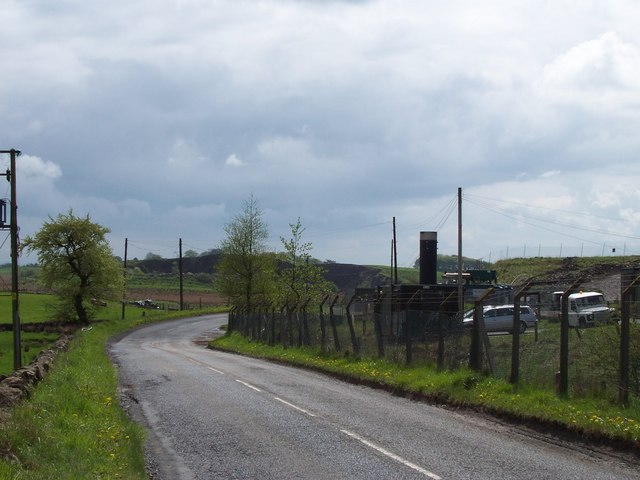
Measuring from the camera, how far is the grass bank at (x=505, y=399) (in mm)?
11328

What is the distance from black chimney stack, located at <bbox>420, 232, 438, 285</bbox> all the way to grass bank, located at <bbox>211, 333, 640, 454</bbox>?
2073cm

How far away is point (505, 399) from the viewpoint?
14383 millimetres

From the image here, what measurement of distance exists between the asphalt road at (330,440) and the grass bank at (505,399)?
436mm

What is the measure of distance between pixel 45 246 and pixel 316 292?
28.2m

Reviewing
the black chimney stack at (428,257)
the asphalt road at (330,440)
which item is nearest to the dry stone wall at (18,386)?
the asphalt road at (330,440)

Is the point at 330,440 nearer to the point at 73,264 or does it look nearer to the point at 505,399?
the point at 505,399

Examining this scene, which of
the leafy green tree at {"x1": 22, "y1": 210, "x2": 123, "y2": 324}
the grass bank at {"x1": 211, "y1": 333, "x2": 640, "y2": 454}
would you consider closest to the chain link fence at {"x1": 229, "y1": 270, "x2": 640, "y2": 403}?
the grass bank at {"x1": 211, "y1": 333, "x2": 640, "y2": 454}

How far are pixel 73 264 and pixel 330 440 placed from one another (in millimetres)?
62566

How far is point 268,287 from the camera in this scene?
61969 mm

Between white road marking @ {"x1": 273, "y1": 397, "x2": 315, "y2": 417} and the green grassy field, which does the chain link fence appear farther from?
the green grassy field

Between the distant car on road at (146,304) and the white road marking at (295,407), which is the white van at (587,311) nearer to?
the white road marking at (295,407)

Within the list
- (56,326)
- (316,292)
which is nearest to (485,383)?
(316,292)

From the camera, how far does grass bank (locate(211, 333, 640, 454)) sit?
1133 centimetres

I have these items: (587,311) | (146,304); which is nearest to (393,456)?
(587,311)
